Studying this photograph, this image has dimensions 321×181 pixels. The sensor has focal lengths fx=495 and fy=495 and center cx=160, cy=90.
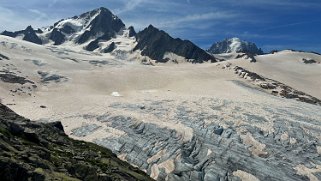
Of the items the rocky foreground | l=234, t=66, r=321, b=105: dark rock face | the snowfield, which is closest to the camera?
the rocky foreground

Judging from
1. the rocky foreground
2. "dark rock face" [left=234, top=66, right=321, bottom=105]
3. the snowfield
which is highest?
the rocky foreground

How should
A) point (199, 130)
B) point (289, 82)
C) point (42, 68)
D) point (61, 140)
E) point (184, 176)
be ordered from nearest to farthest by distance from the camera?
1. point (61, 140)
2. point (184, 176)
3. point (199, 130)
4. point (42, 68)
5. point (289, 82)

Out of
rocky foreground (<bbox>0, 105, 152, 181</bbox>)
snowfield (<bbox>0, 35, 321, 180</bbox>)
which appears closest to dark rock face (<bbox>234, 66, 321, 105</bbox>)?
snowfield (<bbox>0, 35, 321, 180</bbox>)

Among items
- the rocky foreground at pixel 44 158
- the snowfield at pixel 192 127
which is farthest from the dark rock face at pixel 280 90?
the rocky foreground at pixel 44 158

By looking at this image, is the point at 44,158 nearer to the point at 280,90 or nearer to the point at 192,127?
the point at 192,127

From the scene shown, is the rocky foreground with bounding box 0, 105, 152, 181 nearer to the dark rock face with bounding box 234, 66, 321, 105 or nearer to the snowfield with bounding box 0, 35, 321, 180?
the snowfield with bounding box 0, 35, 321, 180

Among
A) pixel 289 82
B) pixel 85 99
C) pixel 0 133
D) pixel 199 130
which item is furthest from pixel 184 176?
pixel 289 82

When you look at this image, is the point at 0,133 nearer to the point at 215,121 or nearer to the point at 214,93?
the point at 215,121

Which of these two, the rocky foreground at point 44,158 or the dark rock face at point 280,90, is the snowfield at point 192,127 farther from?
the dark rock face at point 280,90
